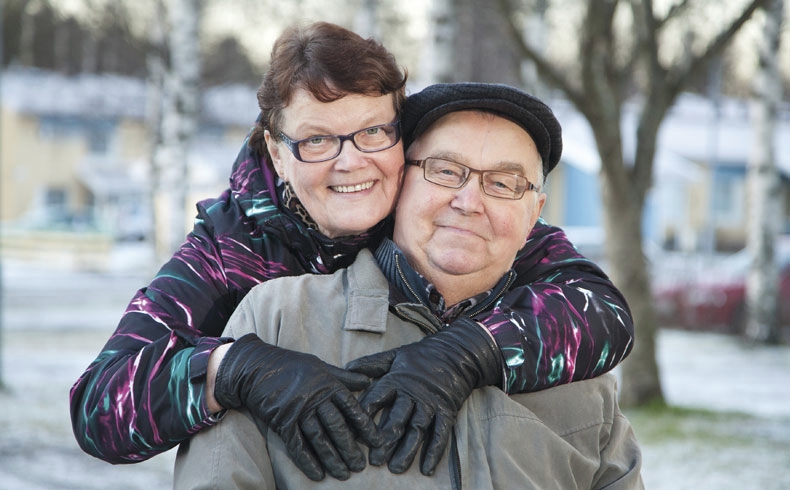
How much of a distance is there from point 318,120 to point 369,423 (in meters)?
0.82

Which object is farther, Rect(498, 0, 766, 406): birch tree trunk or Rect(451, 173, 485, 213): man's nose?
Rect(498, 0, 766, 406): birch tree trunk

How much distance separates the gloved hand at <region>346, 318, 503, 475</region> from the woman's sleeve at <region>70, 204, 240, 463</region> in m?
0.35

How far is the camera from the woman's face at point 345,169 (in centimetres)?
237

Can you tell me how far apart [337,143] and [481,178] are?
38 centimetres

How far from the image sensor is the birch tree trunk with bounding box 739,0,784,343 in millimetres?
14375

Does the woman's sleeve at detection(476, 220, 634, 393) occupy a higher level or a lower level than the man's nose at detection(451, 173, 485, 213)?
lower

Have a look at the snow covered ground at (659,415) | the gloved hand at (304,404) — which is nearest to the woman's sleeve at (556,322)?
the gloved hand at (304,404)

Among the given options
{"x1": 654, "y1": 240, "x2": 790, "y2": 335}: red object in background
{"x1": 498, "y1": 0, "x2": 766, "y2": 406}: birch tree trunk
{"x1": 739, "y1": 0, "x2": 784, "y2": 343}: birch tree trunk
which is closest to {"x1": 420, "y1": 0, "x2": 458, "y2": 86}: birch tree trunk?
{"x1": 498, "y1": 0, "x2": 766, "y2": 406}: birch tree trunk

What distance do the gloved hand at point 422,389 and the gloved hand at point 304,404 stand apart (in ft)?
0.14

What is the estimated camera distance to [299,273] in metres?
2.47

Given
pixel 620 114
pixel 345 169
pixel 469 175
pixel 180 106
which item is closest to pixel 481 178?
pixel 469 175

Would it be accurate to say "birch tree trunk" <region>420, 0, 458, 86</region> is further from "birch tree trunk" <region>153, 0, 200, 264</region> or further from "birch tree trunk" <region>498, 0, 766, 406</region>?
"birch tree trunk" <region>153, 0, 200, 264</region>

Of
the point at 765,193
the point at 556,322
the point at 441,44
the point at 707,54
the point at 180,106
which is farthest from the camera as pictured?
the point at 765,193

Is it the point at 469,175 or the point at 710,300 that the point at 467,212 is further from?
the point at 710,300
